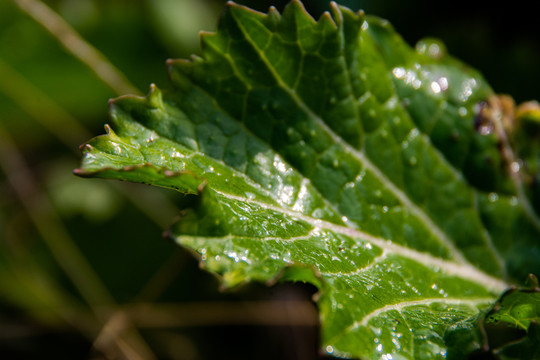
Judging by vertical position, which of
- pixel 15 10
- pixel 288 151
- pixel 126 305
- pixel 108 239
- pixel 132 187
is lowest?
pixel 126 305

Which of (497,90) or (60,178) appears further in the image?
(60,178)

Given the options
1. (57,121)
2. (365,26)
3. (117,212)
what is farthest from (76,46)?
(365,26)

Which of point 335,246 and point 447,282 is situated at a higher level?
point 335,246

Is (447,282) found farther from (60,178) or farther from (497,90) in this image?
(60,178)

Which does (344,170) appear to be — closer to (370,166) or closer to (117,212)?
(370,166)

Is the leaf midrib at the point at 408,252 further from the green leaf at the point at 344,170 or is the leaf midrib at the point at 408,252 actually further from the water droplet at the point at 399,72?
the water droplet at the point at 399,72

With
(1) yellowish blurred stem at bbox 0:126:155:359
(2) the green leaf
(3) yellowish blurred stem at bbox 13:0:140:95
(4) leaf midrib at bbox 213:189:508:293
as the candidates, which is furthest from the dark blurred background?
(4) leaf midrib at bbox 213:189:508:293

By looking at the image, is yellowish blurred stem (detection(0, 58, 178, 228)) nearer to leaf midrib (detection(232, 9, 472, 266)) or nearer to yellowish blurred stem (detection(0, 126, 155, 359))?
yellowish blurred stem (detection(0, 126, 155, 359))

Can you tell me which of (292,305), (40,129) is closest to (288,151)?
(292,305)
